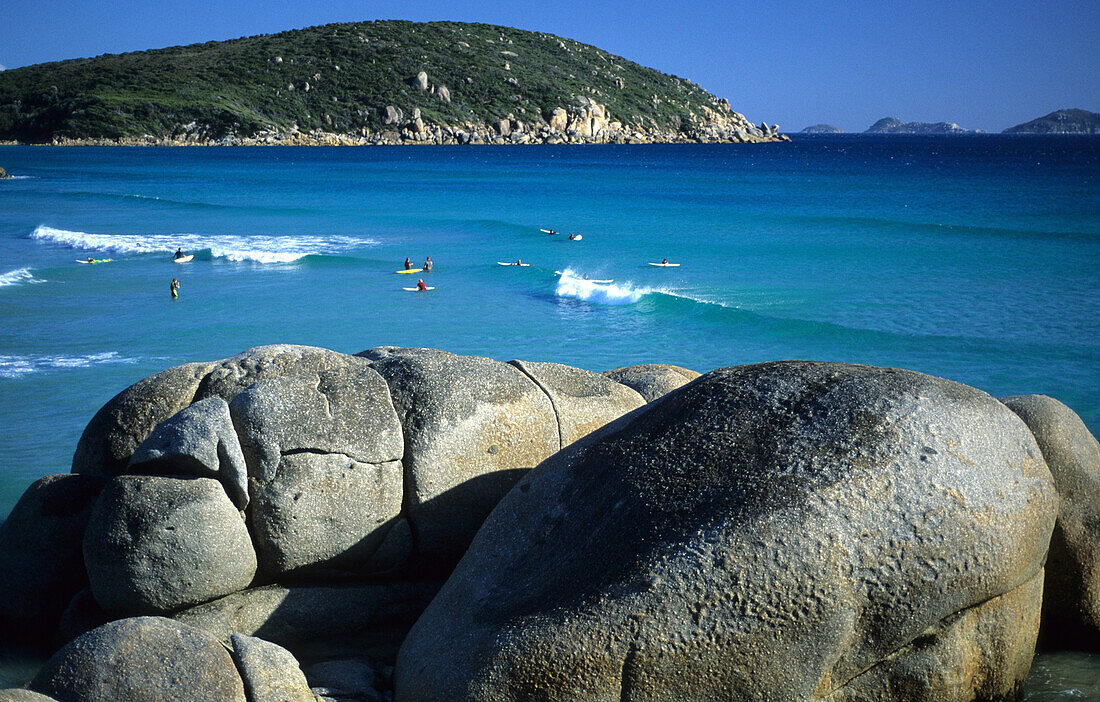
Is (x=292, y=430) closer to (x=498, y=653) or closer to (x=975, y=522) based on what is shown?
(x=498, y=653)

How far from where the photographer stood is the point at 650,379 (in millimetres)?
9000

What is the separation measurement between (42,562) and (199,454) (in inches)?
81.1

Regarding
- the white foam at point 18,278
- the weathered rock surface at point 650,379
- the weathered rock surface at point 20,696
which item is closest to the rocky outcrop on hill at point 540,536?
the weathered rock surface at point 20,696

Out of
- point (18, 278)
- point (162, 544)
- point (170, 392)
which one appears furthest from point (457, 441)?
point (18, 278)

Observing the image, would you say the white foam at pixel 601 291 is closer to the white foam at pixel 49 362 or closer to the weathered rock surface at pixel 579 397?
the white foam at pixel 49 362

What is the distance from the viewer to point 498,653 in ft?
17.2

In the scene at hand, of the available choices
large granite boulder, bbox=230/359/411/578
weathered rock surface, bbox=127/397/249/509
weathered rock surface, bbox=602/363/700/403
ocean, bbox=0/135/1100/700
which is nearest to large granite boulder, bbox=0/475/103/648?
weathered rock surface, bbox=127/397/249/509

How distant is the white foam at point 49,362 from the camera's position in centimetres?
1641

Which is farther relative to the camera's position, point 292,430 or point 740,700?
point 292,430

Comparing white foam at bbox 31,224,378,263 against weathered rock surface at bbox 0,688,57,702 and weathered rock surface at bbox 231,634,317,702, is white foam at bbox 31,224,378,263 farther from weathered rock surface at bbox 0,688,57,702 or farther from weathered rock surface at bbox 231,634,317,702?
weathered rock surface at bbox 0,688,57,702

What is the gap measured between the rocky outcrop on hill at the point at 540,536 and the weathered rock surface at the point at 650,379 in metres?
0.86

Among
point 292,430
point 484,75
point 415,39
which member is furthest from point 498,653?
point 415,39

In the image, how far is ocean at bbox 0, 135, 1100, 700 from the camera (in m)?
19.0

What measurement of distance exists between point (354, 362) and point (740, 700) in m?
4.11
